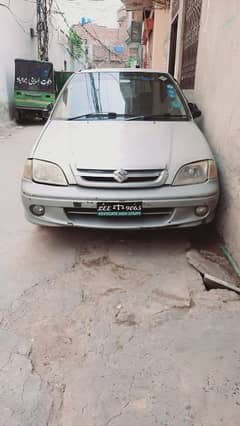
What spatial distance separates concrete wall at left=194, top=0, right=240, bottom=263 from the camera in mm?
3049

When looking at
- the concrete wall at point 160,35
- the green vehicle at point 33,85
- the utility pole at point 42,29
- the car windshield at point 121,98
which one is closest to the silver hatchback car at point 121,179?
the car windshield at point 121,98

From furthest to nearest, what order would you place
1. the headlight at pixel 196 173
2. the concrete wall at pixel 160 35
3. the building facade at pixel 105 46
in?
1. the building facade at pixel 105 46
2. the concrete wall at pixel 160 35
3. the headlight at pixel 196 173

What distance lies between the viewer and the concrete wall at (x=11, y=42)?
13.1 meters

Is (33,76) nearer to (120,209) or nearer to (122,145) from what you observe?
(122,145)

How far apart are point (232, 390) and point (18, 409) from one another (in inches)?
40.3

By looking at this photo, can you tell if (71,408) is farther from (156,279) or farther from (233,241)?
(233,241)

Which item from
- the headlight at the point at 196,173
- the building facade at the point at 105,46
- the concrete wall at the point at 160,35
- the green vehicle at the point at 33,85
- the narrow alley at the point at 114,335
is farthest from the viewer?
the building facade at the point at 105,46

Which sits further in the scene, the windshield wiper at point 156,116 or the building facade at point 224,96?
the windshield wiper at point 156,116

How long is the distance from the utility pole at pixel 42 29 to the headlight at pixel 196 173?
18.7m

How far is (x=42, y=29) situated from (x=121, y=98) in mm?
17614

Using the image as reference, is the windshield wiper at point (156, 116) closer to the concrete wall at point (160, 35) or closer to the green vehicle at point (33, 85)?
the concrete wall at point (160, 35)

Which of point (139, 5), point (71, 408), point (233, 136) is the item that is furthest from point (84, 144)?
point (139, 5)

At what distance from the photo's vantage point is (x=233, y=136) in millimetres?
3111

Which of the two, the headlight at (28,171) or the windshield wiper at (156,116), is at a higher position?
the windshield wiper at (156,116)
